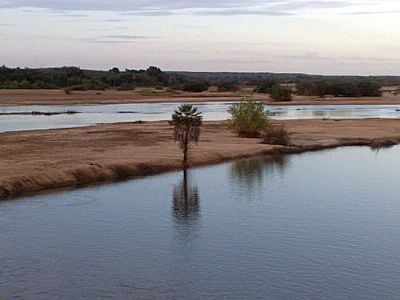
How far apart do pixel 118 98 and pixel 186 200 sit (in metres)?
79.9

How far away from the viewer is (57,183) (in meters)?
26.8

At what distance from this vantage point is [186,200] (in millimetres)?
24969

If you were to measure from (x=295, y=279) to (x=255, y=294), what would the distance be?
1.32 m

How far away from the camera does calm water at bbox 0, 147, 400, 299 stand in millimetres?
15086

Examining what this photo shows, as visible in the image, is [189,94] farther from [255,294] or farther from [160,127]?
[255,294]

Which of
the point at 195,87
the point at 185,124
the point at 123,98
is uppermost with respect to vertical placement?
the point at 185,124

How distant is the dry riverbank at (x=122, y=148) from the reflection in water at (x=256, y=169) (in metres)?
1.22

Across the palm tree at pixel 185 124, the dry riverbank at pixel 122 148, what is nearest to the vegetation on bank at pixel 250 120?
the dry riverbank at pixel 122 148

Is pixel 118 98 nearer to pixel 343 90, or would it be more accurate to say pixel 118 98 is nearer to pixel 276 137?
pixel 343 90

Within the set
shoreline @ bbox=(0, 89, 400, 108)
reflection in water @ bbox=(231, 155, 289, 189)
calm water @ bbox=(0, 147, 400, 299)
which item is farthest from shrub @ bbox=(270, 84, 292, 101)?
calm water @ bbox=(0, 147, 400, 299)

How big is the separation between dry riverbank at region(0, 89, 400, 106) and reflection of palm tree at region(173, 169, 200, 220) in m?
61.3

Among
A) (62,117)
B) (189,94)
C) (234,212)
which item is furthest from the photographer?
(189,94)

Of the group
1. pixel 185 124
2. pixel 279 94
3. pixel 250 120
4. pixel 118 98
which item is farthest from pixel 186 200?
pixel 118 98

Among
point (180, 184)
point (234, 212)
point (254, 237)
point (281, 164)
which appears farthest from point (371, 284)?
point (281, 164)
